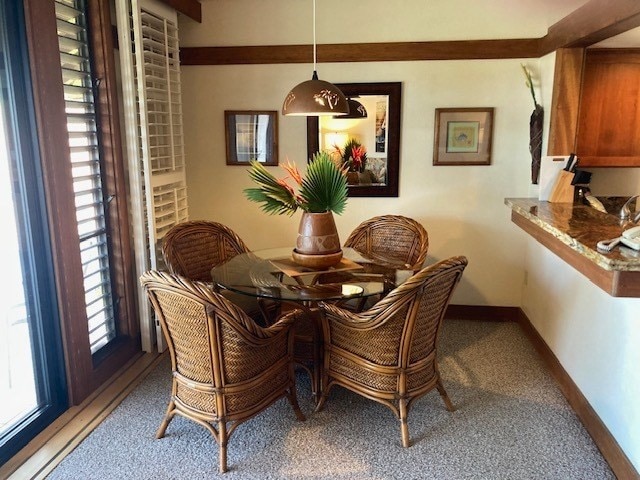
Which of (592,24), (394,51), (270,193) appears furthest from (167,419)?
(592,24)

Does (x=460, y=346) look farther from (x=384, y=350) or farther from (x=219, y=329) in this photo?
(x=219, y=329)

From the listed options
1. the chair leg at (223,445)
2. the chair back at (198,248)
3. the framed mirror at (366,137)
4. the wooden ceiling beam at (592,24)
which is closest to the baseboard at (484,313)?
the framed mirror at (366,137)

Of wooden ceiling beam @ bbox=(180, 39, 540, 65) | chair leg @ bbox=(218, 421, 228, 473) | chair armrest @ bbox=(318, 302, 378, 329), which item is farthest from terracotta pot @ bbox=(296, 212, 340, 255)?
wooden ceiling beam @ bbox=(180, 39, 540, 65)

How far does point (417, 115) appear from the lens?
12.2 ft

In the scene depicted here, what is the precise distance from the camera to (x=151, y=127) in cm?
339

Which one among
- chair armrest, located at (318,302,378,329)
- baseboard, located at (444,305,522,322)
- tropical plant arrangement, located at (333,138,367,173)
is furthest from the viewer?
baseboard, located at (444,305,522,322)

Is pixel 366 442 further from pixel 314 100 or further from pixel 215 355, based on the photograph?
pixel 314 100

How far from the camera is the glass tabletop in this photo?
7.72ft

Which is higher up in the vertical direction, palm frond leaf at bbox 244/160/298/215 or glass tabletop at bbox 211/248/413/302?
palm frond leaf at bbox 244/160/298/215

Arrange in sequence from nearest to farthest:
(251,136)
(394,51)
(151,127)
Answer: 1. (151,127)
2. (394,51)
3. (251,136)

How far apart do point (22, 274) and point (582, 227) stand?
9.00ft

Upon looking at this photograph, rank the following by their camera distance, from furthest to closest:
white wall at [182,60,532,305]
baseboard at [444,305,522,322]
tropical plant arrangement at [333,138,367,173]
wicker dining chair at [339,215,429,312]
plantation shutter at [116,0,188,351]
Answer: baseboard at [444,305,522,322], tropical plant arrangement at [333,138,367,173], white wall at [182,60,532,305], wicker dining chair at [339,215,429,312], plantation shutter at [116,0,188,351]

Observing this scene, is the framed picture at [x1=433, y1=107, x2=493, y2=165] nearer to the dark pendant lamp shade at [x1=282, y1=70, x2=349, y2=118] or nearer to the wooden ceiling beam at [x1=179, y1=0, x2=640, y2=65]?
the wooden ceiling beam at [x1=179, y1=0, x2=640, y2=65]

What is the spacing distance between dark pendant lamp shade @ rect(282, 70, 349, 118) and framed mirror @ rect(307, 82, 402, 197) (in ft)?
3.79
